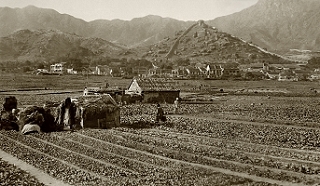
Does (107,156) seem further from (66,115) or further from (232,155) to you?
(66,115)

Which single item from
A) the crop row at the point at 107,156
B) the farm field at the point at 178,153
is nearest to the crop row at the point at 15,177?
the farm field at the point at 178,153

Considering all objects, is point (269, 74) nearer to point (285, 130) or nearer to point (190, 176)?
point (285, 130)

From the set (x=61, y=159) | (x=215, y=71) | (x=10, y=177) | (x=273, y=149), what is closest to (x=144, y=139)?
(x=61, y=159)

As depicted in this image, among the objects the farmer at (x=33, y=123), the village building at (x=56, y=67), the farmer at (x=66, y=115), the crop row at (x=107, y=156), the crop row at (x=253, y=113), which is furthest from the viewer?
the village building at (x=56, y=67)

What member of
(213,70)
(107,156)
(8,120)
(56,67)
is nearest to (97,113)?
(8,120)

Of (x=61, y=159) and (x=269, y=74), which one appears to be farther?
(x=269, y=74)

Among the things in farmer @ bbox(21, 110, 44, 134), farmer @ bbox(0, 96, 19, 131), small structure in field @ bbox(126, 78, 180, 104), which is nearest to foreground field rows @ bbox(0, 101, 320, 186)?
farmer @ bbox(21, 110, 44, 134)

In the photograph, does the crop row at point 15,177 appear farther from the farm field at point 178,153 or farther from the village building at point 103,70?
the village building at point 103,70
